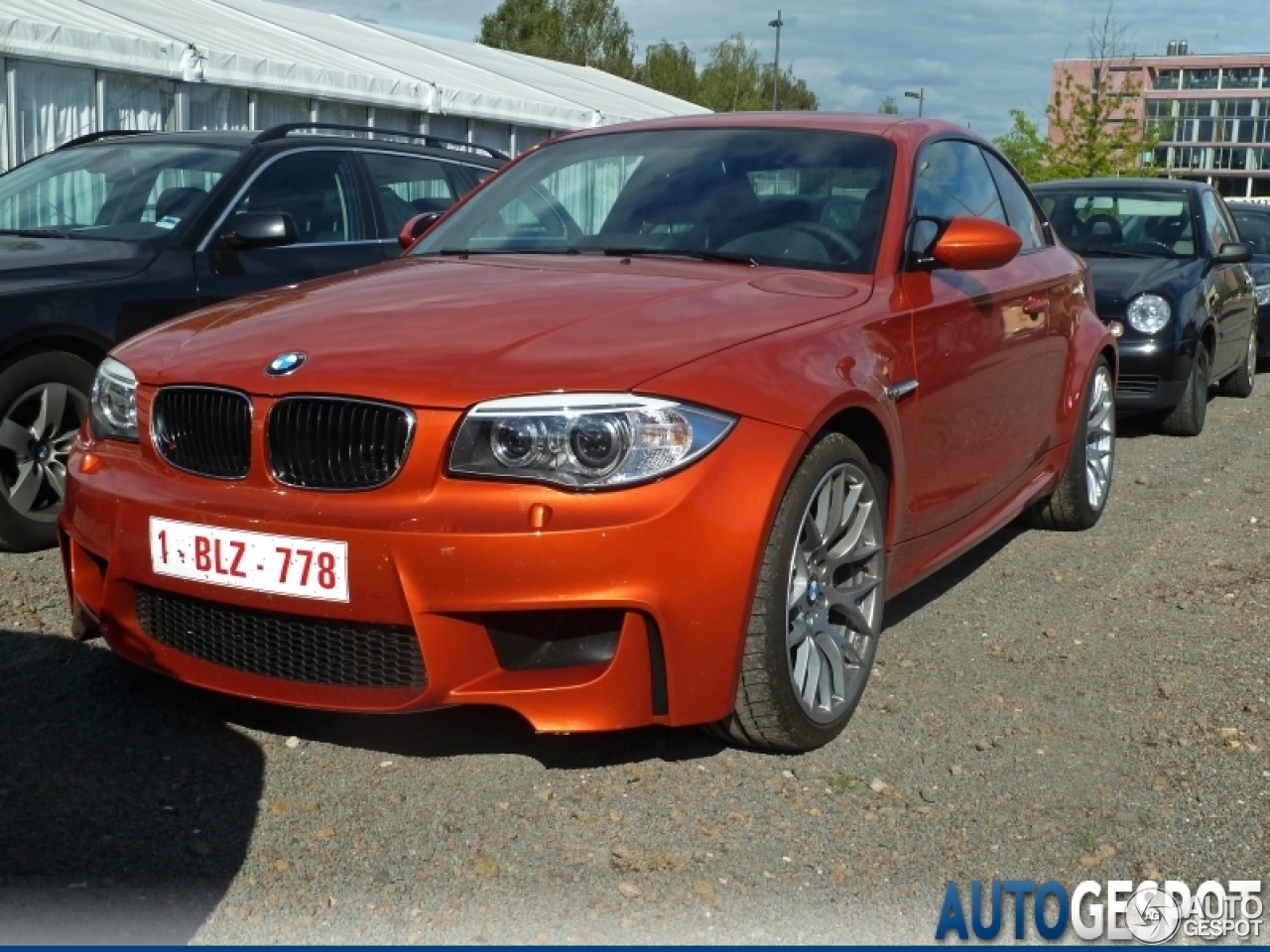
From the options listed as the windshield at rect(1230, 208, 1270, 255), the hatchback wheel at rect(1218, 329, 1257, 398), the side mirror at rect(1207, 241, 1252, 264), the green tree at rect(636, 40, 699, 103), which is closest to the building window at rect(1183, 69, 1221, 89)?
the green tree at rect(636, 40, 699, 103)

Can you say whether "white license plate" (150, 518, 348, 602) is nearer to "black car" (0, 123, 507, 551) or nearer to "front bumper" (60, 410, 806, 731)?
"front bumper" (60, 410, 806, 731)

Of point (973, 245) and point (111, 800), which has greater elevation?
point (973, 245)

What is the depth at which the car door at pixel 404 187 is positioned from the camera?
7039 mm

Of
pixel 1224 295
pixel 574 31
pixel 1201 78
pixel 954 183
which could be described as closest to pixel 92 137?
pixel 954 183

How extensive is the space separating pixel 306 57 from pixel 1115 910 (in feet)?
52.0

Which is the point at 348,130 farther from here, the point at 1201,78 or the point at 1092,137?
the point at 1201,78

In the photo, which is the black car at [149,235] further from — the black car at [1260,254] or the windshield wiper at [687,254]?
the black car at [1260,254]

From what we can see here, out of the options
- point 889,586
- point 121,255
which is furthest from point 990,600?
point 121,255

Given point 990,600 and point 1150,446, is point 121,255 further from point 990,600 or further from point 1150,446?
point 1150,446

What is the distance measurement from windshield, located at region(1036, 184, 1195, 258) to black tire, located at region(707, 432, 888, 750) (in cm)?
636

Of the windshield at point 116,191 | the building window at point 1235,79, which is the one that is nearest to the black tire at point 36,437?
the windshield at point 116,191

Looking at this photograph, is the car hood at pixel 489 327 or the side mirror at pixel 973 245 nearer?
the car hood at pixel 489 327

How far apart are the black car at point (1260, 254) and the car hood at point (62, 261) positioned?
885 cm

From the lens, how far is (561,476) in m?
3.10
